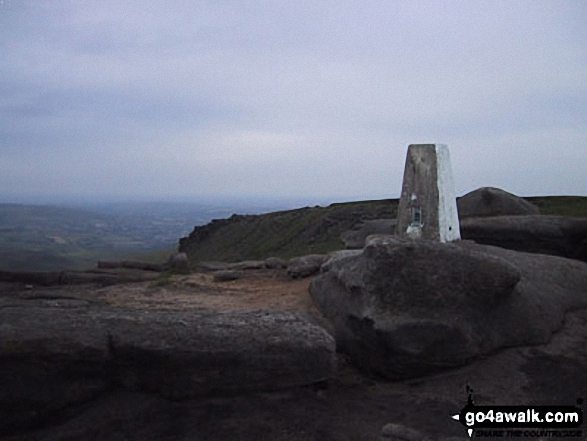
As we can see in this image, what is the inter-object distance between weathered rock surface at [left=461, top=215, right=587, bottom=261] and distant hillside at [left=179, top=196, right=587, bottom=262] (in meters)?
13.2

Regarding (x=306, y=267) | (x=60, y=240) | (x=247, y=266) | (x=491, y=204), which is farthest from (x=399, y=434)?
(x=60, y=240)

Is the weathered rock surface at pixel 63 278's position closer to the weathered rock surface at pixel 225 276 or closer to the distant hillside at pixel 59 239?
the distant hillside at pixel 59 239

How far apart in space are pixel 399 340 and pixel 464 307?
5.73ft

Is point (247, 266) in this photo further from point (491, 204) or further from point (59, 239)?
point (59, 239)

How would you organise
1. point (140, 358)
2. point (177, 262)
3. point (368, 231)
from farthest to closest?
point (368, 231), point (177, 262), point (140, 358)

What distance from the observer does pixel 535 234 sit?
17.9 metres

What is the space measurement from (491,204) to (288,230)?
26255mm

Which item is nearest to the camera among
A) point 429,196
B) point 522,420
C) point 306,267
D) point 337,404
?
point 522,420

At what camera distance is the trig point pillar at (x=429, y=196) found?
16.2 metres

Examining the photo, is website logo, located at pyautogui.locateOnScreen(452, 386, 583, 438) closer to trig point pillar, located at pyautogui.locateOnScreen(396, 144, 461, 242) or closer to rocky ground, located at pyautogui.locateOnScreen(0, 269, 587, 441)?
rocky ground, located at pyautogui.locateOnScreen(0, 269, 587, 441)

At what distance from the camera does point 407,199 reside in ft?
55.6

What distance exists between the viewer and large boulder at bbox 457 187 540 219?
22.3 meters

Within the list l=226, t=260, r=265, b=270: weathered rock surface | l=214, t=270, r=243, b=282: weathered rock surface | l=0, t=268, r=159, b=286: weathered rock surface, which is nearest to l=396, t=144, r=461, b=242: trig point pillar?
l=226, t=260, r=265, b=270: weathered rock surface

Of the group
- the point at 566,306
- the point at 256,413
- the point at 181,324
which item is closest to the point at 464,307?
the point at 566,306
